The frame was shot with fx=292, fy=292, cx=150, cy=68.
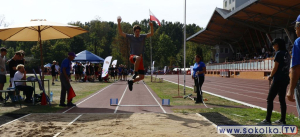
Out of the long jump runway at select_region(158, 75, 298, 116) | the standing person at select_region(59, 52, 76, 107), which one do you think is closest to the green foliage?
the long jump runway at select_region(158, 75, 298, 116)

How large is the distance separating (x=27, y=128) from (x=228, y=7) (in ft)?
239

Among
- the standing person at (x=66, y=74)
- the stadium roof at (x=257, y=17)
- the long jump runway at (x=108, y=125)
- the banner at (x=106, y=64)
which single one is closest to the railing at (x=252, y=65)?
the stadium roof at (x=257, y=17)

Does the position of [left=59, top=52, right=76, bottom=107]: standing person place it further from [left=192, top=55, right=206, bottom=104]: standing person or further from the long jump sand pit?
[left=192, top=55, right=206, bottom=104]: standing person

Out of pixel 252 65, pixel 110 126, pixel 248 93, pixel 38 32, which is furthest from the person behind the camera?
pixel 252 65

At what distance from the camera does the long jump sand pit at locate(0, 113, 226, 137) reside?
5.35m

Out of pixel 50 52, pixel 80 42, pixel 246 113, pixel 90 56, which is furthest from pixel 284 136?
pixel 80 42

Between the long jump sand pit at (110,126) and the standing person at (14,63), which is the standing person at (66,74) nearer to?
the long jump sand pit at (110,126)

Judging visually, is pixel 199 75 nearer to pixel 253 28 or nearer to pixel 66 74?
pixel 66 74

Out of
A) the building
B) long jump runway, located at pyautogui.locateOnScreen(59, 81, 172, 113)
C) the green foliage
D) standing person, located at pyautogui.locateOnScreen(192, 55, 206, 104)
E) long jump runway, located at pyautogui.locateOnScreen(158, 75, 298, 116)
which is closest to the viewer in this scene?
long jump runway, located at pyautogui.locateOnScreen(59, 81, 172, 113)

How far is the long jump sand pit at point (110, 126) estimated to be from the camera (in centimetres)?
535

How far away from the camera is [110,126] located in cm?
600

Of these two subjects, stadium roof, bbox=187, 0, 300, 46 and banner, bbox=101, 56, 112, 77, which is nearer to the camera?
banner, bbox=101, 56, 112, 77

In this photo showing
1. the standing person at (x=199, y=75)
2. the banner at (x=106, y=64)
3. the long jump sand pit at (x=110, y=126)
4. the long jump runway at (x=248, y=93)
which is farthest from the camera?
the banner at (x=106, y=64)

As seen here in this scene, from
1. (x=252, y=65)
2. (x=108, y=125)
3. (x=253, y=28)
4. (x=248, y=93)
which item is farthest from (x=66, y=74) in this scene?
(x=253, y=28)
